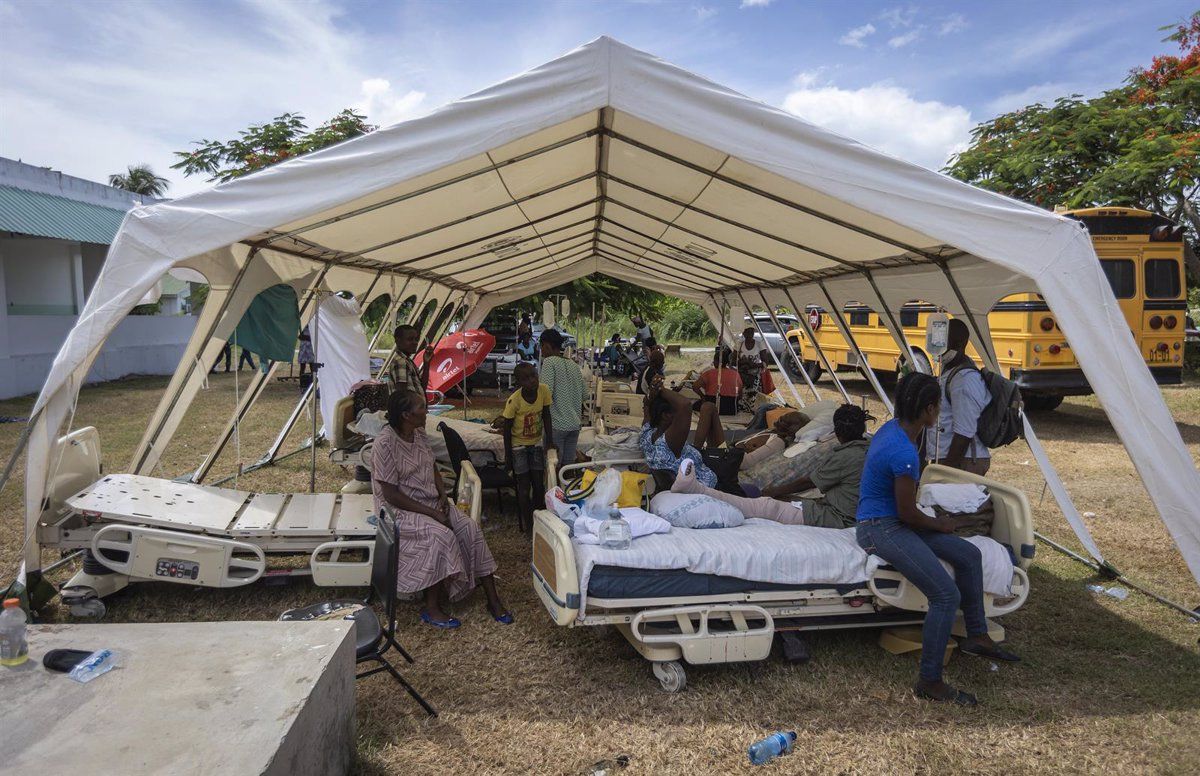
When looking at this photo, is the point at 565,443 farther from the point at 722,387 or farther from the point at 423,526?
the point at 722,387

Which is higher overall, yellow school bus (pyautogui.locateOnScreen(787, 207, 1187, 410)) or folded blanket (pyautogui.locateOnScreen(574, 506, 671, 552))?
yellow school bus (pyautogui.locateOnScreen(787, 207, 1187, 410))

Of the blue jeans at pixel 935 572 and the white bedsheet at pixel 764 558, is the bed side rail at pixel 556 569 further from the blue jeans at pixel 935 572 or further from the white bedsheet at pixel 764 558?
the blue jeans at pixel 935 572

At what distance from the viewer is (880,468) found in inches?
154

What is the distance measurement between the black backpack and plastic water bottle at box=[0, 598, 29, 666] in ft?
18.4

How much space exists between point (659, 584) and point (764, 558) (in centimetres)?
60

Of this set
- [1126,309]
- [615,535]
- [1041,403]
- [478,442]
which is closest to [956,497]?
[615,535]

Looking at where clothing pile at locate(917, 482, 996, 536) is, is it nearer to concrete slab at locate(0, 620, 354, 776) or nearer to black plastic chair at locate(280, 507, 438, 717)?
black plastic chair at locate(280, 507, 438, 717)

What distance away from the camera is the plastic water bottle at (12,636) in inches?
111

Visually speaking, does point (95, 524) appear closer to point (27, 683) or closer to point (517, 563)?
point (27, 683)

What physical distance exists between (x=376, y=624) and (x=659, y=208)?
15.5ft

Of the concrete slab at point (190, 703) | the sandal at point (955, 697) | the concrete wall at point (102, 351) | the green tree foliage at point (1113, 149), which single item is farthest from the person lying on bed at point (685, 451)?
the green tree foliage at point (1113, 149)

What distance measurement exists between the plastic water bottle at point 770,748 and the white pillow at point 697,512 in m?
1.39

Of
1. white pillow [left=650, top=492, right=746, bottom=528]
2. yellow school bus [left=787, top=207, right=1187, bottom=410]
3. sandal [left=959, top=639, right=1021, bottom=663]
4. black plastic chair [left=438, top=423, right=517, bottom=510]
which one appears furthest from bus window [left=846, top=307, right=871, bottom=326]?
sandal [left=959, top=639, right=1021, bottom=663]

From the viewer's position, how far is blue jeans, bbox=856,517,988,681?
12.3 ft
